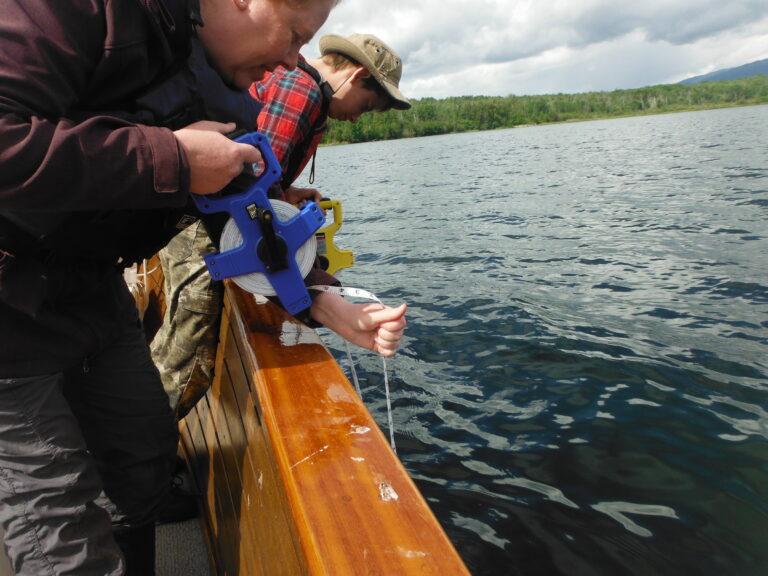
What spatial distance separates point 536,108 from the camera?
9538 centimetres

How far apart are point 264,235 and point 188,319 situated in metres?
0.75

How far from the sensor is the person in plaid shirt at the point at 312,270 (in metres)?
1.83

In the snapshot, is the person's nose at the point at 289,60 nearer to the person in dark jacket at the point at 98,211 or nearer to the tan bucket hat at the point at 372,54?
the person in dark jacket at the point at 98,211

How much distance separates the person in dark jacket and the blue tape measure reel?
0.48 ft

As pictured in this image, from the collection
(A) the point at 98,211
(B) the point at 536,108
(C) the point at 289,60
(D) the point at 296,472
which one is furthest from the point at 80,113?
(B) the point at 536,108

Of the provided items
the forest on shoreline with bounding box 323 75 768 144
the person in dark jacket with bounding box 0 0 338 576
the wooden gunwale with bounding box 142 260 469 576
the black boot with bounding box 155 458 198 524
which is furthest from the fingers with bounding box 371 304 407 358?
the forest on shoreline with bounding box 323 75 768 144

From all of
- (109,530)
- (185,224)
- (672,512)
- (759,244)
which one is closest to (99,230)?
(185,224)

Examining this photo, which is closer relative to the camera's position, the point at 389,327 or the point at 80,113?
the point at 80,113

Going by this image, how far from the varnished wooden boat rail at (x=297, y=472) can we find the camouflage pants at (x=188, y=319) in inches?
2.8

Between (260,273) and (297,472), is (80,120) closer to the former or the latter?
(260,273)

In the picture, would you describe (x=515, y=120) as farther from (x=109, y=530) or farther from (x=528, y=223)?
(x=109, y=530)

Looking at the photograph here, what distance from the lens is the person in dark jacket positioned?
3.37ft

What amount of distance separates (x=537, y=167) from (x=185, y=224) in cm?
1998

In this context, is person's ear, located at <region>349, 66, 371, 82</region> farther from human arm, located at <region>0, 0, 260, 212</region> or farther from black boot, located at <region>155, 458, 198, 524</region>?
black boot, located at <region>155, 458, 198, 524</region>
